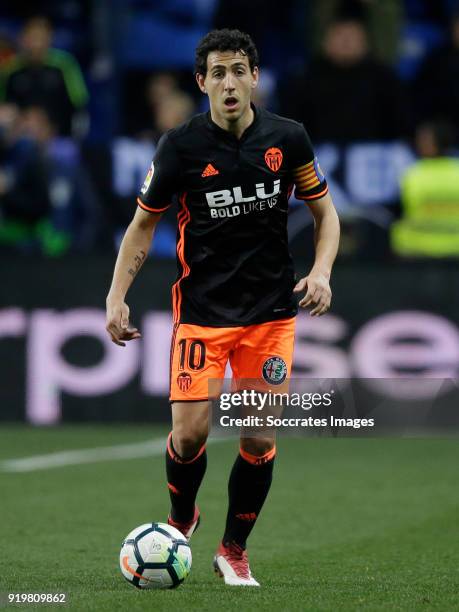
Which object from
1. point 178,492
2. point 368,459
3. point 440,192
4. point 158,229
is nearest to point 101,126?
point 158,229

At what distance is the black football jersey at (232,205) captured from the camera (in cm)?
582

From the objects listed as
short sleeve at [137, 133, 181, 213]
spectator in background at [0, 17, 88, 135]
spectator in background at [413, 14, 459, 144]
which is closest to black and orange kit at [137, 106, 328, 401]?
short sleeve at [137, 133, 181, 213]

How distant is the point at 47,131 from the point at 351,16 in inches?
129

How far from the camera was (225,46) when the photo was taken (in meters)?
5.71

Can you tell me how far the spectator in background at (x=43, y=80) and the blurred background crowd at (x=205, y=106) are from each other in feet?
0.04

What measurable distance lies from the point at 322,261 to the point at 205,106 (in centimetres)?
871

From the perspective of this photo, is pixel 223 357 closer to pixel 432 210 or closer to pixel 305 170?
pixel 305 170

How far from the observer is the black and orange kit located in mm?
5820

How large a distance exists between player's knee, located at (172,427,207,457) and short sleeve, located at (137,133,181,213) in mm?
856

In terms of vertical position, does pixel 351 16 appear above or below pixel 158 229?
above

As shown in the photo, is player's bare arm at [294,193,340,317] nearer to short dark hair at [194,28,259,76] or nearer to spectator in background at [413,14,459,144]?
short dark hair at [194,28,259,76]

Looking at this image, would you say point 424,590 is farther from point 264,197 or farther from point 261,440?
point 264,197

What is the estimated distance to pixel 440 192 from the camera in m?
12.2

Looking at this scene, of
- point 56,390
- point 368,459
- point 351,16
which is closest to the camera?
point 368,459
